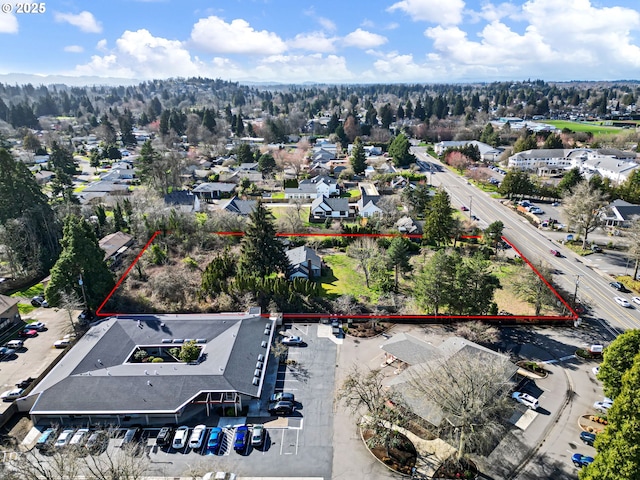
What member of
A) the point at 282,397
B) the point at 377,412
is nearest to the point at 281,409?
the point at 282,397

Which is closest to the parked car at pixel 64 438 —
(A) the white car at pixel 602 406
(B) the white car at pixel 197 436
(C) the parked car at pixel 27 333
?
(B) the white car at pixel 197 436

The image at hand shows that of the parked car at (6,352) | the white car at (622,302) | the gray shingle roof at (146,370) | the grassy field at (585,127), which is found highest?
the grassy field at (585,127)

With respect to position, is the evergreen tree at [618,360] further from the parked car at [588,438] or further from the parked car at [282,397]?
the parked car at [282,397]

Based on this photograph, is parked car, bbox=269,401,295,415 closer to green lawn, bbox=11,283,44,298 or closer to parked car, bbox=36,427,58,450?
parked car, bbox=36,427,58,450

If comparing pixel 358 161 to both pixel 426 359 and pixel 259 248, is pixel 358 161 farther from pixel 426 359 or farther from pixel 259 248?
pixel 426 359

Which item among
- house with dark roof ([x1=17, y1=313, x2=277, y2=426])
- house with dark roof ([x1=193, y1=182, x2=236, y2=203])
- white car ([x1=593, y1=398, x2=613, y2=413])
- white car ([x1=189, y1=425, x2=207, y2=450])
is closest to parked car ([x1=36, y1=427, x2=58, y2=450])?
house with dark roof ([x1=17, y1=313, x2=277, y2=426])

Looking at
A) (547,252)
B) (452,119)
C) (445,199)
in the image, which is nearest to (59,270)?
(445,199)
